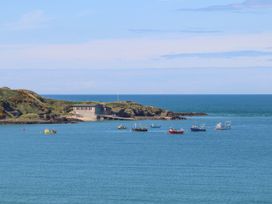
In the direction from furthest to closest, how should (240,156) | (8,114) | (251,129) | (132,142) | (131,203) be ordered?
Answer: (8,114) < (251,129) < (132,142) < (240,156) < (131,203)

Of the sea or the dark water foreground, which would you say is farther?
the dark water foreground

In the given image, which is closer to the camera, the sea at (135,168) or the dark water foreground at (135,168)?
the sea at (135,168)

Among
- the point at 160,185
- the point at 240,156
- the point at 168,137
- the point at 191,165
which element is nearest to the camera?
the point at 160,185

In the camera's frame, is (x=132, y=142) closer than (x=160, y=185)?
No

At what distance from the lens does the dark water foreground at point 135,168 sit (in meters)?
72.8

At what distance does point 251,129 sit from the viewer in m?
170

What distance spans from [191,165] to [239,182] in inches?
633

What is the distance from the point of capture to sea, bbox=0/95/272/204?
72.5 m

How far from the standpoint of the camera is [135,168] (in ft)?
305

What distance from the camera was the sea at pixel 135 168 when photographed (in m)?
72.5

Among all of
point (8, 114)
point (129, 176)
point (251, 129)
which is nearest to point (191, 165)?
point (129, 176)

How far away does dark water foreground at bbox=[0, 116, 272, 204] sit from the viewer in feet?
239

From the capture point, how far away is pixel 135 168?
93.1 metres

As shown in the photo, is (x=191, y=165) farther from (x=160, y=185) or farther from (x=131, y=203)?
(x=131, y=203)
